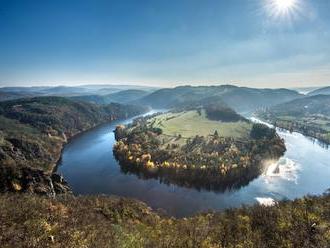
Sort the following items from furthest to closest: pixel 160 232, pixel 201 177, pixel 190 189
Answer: pixel 201 177, pixel 190 189, pixel 160 232

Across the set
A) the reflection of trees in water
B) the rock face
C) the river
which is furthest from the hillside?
the reflection of trees in water

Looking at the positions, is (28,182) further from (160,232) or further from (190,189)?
(160,232)

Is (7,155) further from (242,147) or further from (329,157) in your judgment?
(329,157)

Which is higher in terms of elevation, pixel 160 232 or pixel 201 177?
pixel 160 232

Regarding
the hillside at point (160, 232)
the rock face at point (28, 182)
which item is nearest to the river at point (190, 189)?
the rock face at point (28, 182)

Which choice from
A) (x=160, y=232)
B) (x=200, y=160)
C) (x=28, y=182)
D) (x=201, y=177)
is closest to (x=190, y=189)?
(x=201, y=177)

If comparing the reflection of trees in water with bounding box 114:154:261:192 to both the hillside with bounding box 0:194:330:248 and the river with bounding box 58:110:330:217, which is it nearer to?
the river with bounding box 58:110:330:217

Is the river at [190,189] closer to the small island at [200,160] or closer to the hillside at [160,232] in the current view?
the small island at [200,160]
